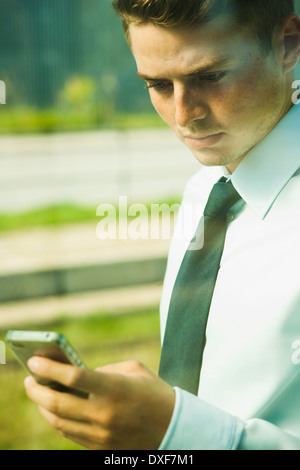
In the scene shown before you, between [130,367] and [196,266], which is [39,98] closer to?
[196,266]

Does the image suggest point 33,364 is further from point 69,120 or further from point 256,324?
→ point 69,120

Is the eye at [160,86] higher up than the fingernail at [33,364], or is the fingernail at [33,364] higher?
the eye at [160,86]

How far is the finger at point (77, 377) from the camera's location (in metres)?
0.67

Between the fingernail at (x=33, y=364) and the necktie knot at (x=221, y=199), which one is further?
the necktie knot at (x=221, y=199)

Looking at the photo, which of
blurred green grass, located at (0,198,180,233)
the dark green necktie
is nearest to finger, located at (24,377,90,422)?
the dark green necktie

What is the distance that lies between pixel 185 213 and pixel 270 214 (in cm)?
32

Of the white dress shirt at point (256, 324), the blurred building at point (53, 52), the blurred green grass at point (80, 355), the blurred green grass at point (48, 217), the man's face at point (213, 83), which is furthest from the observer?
the blurred green grass at point (48, 217)

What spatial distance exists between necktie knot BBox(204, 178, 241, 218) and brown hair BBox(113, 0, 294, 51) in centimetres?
27

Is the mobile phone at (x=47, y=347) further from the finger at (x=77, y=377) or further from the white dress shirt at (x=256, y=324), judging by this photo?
the white dress shirt at (x=256, y=324)

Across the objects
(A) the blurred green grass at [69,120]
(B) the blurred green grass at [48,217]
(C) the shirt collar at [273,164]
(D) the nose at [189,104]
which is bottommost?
(B) the blurred green grass at [48,217]

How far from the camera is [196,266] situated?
106 cm

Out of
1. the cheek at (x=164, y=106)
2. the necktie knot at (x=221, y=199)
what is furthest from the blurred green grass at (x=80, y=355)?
the cheek at (x=164, y=106)

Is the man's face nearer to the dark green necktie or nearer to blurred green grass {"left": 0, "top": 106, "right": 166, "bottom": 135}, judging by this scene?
the dark green necktie

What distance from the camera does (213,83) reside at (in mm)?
924
